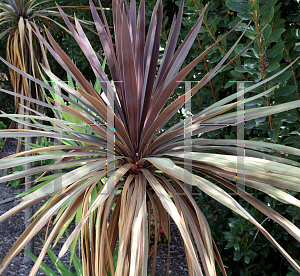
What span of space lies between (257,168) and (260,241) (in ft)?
3.93

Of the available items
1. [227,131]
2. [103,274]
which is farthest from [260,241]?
[103,274]

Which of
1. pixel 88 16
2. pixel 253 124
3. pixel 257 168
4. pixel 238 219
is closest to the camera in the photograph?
pixel 257 168

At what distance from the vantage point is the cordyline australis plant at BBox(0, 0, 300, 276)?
2.57 feet

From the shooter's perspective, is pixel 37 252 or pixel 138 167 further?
pixel 37 252

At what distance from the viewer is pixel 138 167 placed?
1.10 meters

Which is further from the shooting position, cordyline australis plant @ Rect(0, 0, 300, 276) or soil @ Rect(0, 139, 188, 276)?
soil @ Rect(0, 139, 188, 276)

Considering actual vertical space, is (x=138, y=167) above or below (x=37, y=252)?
above

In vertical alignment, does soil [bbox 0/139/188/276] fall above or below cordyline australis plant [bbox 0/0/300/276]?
below

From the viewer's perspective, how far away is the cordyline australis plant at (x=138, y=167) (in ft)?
2.57

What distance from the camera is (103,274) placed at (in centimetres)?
91

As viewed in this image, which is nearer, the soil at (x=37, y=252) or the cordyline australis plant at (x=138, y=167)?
the cordyline australis plant at (x=138, y=167)

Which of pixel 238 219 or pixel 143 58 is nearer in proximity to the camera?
pixel 143 58

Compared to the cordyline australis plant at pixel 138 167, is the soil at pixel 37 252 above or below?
below

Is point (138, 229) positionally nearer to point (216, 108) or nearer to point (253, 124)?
point (216, 108)
